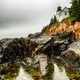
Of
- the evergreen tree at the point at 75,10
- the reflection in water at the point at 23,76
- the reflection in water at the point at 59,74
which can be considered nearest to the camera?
the reflection in water at the point at 59,74

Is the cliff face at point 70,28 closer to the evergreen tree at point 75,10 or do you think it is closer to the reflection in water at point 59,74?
the evergreen tree at point 75,10

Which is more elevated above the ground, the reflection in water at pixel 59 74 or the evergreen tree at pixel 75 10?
the evergreen tree at pixel 75 10

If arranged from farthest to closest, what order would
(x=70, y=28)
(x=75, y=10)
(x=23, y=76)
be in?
(x=75, y=10)
(x=70, y=28)
(x=23, y=76)

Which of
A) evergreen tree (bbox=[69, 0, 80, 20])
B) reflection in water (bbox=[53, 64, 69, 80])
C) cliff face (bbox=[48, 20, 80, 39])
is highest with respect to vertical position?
evergreen tree (bbox=[69, 0, 80, 20])

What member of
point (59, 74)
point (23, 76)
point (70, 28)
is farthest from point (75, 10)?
point (23, 76)

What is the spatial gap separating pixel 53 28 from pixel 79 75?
7760cm

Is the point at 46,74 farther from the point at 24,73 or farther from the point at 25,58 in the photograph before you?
the point at 25,58

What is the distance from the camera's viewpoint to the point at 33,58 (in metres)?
92.1

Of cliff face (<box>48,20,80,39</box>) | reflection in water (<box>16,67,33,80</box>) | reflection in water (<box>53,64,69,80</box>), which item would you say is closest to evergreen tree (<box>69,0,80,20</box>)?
cliff face (<box>48,20,80,39</box>)

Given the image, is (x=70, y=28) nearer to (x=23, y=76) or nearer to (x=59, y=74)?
(x=59, y=74)

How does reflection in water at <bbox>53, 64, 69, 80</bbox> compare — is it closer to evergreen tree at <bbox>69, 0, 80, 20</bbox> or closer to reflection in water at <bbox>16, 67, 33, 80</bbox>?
reflection in water at <bbox>16, 67, 33, 80</bbox>

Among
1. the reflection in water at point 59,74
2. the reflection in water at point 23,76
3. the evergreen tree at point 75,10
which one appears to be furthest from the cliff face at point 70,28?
the reflection in water at point 23,76

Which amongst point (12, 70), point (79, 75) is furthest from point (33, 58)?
point (79, 75)

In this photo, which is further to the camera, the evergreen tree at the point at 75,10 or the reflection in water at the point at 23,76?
the evergreen tree at the point at 75,10
